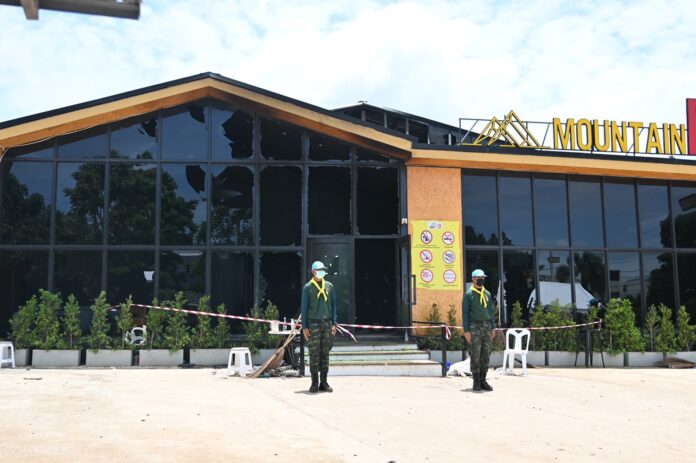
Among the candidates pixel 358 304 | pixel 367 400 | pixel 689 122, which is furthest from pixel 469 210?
pixel 367 400

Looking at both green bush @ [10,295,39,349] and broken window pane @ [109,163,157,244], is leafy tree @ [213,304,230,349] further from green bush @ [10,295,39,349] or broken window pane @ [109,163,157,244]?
green bush @ [10,295,39,349]

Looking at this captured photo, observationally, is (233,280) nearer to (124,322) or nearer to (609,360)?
(124,322)

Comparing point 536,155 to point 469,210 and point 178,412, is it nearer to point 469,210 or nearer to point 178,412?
point 469,210

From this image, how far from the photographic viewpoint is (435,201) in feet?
52.8

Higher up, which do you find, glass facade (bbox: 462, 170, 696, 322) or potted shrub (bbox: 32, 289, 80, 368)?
glass facade (bbox: 462, 170, 696, 322)

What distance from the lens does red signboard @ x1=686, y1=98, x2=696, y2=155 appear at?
58.6 ft

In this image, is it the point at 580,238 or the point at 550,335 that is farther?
the point at 580,238

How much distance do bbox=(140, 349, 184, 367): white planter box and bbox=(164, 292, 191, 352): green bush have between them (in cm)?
12

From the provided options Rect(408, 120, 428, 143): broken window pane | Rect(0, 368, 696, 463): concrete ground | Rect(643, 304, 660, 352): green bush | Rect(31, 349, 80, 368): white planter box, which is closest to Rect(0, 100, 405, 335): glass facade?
Rect(31, 349, 80, 368): white planter box

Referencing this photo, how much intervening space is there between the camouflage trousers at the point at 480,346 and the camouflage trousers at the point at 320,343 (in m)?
2.22

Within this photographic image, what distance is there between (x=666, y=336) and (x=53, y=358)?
45.0 feet

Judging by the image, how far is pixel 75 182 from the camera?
50.5 feet

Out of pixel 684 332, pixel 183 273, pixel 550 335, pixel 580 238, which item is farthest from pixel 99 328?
pixel 684 332

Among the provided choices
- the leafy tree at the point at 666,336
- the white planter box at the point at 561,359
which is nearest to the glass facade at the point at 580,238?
the leafy tree at the point at 666,336
